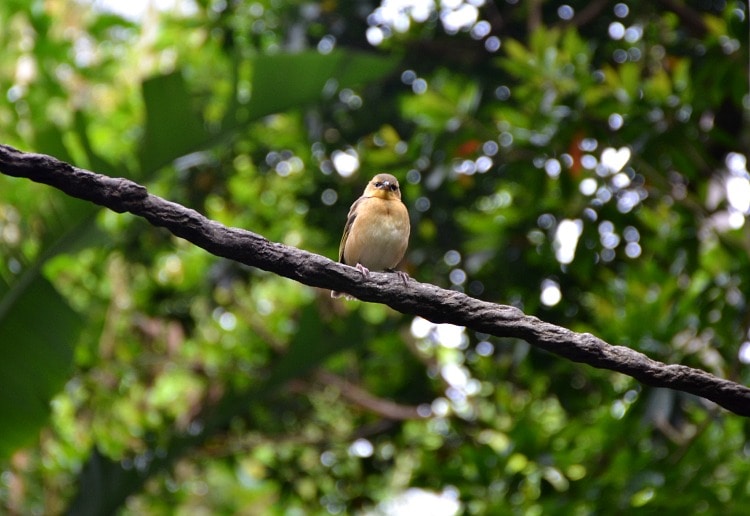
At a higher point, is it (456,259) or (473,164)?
(473,164)

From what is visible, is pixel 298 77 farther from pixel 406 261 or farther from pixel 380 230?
pixel 406 261

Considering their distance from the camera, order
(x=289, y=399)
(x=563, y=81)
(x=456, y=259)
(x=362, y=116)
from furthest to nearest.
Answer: (x=289, y=399)
(x=362, y=116)
(x=456, y=259)
(x=563, y=81)

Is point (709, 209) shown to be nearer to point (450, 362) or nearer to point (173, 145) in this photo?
point (450, 362)

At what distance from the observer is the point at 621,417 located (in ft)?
15.9

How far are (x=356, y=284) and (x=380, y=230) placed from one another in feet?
6.14

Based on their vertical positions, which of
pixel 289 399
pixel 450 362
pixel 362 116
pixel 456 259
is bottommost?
pixel 289 399

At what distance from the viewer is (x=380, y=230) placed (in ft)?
13.2

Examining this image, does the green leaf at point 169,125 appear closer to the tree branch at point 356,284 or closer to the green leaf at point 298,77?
the green leaf at point 298,77

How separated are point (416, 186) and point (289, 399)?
2.81 meters

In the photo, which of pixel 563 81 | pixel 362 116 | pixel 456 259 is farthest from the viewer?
pixel 362 116

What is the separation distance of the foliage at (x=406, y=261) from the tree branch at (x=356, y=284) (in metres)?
2.40

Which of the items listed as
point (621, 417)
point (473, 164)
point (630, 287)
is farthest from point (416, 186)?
point (621, 417)

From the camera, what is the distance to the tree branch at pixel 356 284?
2002 millimetres

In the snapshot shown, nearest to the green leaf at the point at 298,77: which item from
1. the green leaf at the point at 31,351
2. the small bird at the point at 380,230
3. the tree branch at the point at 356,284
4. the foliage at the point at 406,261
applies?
the foliage at the point at 406,261
